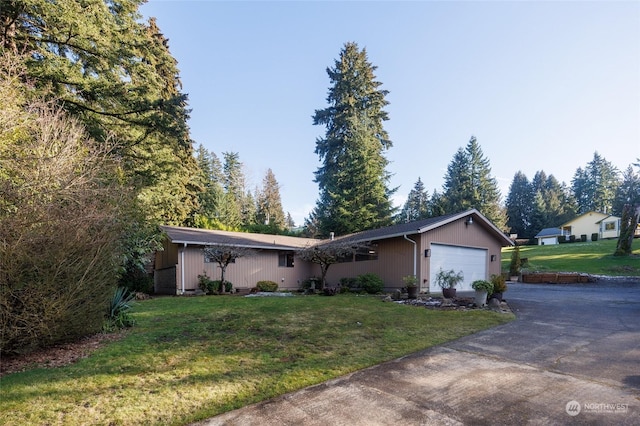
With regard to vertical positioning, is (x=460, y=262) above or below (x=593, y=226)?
below

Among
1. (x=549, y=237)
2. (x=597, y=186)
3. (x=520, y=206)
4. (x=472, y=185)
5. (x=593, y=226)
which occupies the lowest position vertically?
(x=549, y=237)

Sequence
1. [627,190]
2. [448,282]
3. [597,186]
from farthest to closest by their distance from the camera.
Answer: [597,186]
[627,190]
[448,282]

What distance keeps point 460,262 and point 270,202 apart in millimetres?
34788

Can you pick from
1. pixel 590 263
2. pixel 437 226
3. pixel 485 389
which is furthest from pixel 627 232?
pixel 485 389

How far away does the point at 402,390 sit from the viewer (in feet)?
12.1

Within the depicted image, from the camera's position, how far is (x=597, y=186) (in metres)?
61.0

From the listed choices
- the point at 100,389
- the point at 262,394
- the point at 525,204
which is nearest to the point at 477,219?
the point at 262,394

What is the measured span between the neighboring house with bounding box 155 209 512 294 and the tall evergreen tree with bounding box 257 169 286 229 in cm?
2656

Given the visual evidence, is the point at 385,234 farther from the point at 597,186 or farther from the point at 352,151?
the point at 597,186

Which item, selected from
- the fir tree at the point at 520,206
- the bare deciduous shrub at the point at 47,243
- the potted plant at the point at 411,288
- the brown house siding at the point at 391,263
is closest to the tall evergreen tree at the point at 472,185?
the fir tree at the point at 520,206

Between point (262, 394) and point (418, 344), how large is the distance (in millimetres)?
3090

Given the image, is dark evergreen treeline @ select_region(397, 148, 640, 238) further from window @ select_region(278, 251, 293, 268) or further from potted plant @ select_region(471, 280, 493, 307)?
potted plant @ select_region(471, 280, 493, 307)

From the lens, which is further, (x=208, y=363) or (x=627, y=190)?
(x=627, y=190)

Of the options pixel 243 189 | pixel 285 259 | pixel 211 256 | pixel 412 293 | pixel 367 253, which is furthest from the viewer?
pixel 243 189
